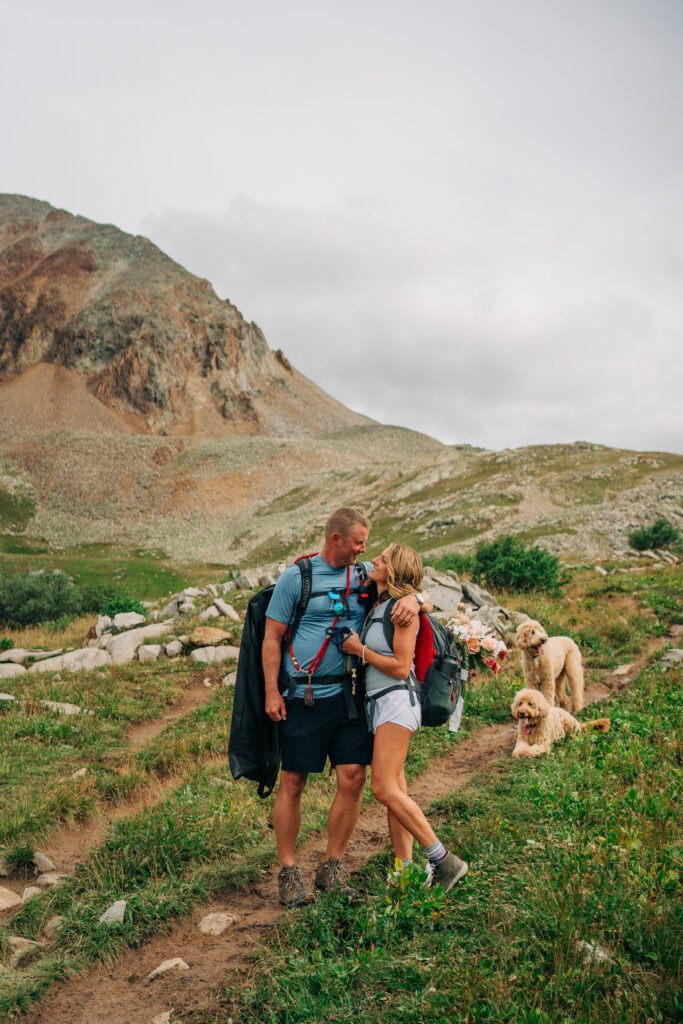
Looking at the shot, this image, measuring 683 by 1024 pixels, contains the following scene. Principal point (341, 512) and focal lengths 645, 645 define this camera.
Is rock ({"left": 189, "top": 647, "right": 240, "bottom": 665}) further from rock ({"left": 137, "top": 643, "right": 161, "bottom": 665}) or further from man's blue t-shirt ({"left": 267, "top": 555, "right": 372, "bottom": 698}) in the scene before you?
man's blue t-shirt ({"left": 267, "top": 555, "right": 372, "bottom": 698})

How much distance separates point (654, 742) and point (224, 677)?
24.1 feet

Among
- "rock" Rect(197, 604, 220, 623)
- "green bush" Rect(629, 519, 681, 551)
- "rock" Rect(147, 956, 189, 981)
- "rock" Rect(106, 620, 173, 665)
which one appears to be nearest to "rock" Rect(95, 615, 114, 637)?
"rock" Rect(106, 620, 173, 665)

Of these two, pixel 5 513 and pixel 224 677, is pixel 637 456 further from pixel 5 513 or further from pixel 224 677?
pixel 5 513

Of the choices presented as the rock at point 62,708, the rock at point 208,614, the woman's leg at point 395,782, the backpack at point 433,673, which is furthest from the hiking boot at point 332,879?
the rock at point 208,614

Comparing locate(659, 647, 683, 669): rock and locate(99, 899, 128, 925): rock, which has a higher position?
locate(659, 647, 683, 669): rock

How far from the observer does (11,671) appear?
40.0ft

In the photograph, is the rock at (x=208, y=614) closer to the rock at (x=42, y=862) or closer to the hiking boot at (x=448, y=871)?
the rock at (x=42, y=862)

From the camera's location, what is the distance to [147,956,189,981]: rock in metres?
3.95

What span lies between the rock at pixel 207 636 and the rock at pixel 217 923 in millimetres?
8847

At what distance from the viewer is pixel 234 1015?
10.9 feet

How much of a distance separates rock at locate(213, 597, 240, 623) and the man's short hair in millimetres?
10483

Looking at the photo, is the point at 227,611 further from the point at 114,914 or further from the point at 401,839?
the point at 401,839

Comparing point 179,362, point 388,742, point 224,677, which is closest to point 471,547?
point 224,677

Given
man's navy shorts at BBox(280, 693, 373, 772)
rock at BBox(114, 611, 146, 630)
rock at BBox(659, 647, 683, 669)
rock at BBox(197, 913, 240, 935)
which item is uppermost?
man's navy shorts at BBox(280, 693, 373, 772)
